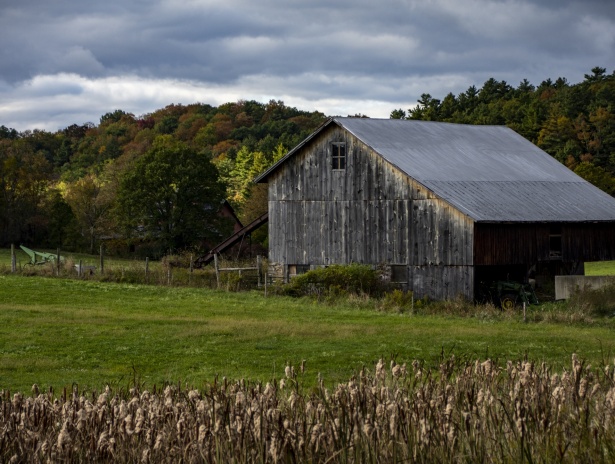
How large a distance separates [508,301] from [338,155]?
11384mm

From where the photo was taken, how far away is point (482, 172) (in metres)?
44.6

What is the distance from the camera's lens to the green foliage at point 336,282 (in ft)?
132

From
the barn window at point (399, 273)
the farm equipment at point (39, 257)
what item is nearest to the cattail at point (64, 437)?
the barn window at point (399, 273)

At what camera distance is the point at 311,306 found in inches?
1419

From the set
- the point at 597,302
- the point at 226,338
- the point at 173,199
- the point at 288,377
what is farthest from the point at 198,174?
the point at 288,377

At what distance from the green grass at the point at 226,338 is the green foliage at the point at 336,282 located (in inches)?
79.0

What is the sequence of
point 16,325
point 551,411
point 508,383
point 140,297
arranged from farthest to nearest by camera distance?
point 140,297, point 16,325, point 508,383, point 551,411

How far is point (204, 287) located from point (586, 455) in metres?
36.5

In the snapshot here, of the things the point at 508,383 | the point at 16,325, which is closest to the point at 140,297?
the point at 16,325

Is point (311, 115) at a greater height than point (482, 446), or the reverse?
point (311, 115)

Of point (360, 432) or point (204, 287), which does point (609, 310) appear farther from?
point (360, 432)

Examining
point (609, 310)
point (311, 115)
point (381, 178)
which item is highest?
point (311, 115)

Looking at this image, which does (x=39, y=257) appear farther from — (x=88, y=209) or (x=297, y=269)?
(x=297, y=269)

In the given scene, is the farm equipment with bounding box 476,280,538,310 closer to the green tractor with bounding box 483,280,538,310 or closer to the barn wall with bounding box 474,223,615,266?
the green tractor with bounding box 483,280,538,310
